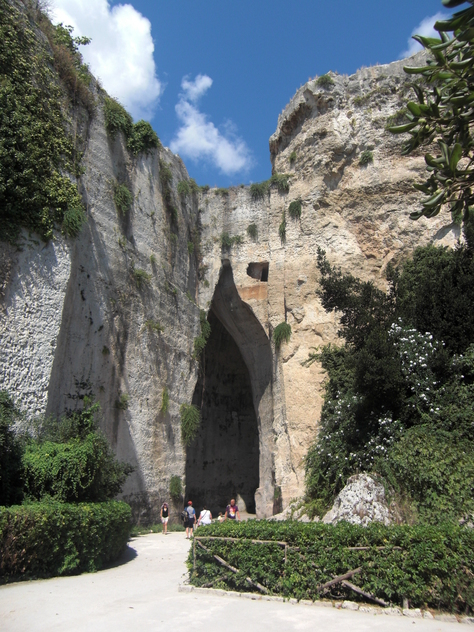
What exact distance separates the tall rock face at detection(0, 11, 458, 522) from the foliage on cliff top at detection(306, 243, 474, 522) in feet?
14.5

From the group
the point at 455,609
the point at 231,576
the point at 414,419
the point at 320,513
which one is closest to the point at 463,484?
the point at 414,419

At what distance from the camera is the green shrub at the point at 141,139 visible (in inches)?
675

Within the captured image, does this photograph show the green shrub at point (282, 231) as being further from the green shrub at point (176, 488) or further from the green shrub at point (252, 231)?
the green shrub at point (176, 488)

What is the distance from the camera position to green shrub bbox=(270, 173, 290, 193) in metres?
19.9

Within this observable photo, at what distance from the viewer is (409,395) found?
35.4 feet

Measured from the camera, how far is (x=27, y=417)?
9.64 meters

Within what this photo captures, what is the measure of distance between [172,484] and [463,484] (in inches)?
390

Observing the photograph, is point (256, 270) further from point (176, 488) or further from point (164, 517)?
point (164, 517)

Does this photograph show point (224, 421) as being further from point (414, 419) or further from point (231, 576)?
point (231, 576)

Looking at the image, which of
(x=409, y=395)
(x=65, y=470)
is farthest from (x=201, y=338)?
(x=65, y=470)

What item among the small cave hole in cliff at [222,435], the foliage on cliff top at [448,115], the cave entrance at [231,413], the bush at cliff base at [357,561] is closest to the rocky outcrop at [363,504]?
the bush at cliff base at [357,561]

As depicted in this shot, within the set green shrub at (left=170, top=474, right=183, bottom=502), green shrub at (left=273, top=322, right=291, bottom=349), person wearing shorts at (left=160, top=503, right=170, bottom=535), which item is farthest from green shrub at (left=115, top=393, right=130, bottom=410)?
green shrub at (left=273, top=322, right=291, bottom=349)

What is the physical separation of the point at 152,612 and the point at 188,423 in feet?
35.3

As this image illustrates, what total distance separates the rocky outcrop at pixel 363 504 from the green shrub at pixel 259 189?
14.4 m
